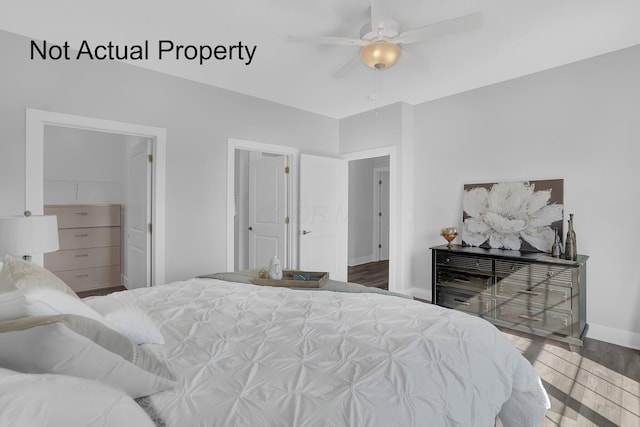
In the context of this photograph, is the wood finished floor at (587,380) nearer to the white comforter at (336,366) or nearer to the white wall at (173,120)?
the white comforter at (336,366)

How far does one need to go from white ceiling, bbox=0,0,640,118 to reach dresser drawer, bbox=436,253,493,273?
189cm

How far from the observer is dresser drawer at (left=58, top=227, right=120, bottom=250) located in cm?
448

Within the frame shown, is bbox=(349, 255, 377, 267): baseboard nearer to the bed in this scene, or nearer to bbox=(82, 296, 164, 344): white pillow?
the bed

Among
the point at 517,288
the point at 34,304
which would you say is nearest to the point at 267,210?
the point at 517,288

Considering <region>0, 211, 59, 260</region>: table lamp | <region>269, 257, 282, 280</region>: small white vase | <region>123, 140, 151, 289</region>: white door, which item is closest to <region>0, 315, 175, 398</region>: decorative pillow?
<region>269, 257, 282, 280</region>: small white vase

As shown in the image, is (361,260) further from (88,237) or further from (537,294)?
(88,237)

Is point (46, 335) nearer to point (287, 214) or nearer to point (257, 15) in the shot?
point (257, 15)

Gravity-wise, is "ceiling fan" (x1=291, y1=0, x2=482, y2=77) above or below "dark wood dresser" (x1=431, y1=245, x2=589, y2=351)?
above

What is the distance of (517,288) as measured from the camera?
125 inches

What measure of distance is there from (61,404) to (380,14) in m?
2.40

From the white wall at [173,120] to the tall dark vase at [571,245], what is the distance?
3165 mm

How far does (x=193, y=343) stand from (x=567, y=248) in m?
3.20

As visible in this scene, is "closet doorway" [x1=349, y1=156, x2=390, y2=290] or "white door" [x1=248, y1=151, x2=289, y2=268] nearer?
"white door" [x1=248, y1=151, x2=289, y2=268]

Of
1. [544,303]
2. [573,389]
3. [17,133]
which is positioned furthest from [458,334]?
[17,133]
